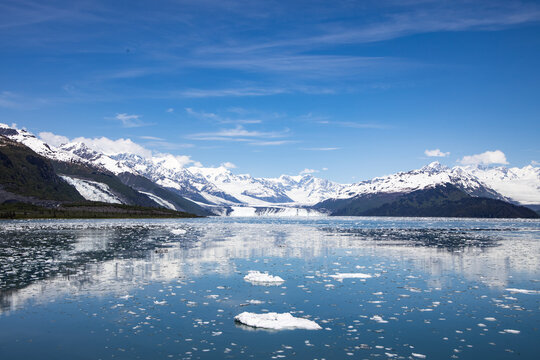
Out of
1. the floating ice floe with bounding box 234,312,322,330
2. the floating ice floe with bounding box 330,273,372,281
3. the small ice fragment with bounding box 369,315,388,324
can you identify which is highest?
the floating ice floe with bounding box 330,273,372,281

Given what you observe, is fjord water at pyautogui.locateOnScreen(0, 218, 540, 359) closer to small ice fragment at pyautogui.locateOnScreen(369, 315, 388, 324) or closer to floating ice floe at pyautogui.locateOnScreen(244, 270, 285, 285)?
small ice fragment at pyautogui.locateOnScreen(369, 315, 388, 324)

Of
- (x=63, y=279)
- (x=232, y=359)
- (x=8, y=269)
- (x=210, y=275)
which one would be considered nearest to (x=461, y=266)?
(x=210, y=275)

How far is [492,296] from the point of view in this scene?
2823 cm

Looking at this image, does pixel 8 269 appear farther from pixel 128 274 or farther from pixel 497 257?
pixel 497 257

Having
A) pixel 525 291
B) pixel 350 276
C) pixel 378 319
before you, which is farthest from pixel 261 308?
pixel 525 291

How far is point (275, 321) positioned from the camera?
21688 millimetres

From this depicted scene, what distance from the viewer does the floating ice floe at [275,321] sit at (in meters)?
21.2

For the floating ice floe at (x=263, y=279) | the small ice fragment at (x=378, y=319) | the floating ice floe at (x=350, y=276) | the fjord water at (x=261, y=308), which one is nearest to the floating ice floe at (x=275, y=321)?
the fjord water at (x=261, y=308)

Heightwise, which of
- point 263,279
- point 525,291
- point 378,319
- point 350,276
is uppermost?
point 263,279

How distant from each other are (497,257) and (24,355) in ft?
155

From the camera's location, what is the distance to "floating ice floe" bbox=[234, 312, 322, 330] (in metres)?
21.2

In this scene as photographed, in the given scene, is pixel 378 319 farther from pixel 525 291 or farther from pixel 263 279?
pixel 525 291

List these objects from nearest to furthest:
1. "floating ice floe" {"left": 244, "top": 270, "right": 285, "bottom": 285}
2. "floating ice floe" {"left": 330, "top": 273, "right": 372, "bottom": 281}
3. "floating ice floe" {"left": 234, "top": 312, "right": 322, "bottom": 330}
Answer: "floating ice floe" {"left": 234, "top": 312, "right": 322, "bottom": 330} < "floating ice floe" {"left": 244, "top": 270, "right": 285, "bottom": 285} < "floating ice floe" {"left": 330, "top": 273, "right": 372, "bottom": 281}

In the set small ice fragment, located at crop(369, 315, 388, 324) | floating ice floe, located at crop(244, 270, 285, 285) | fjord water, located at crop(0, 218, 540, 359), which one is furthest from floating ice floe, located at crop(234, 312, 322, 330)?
floating ice floe, located at crop(244, 270, 285, 285)
